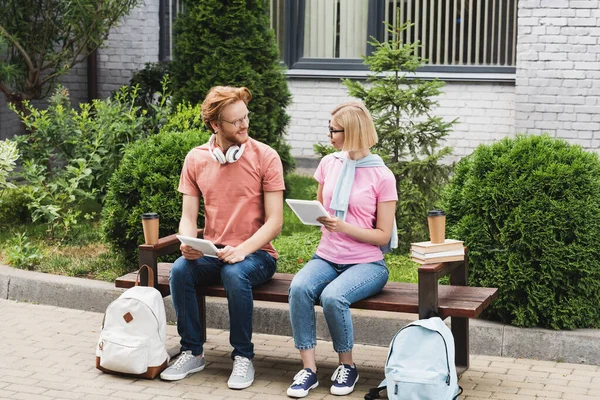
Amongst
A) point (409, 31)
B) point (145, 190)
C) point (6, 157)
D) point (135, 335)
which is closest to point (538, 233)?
point (135, 335)

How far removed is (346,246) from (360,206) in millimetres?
239

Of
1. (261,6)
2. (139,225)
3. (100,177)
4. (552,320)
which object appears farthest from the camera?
(261,6)

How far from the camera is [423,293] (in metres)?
5.37

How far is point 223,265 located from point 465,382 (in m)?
1.48

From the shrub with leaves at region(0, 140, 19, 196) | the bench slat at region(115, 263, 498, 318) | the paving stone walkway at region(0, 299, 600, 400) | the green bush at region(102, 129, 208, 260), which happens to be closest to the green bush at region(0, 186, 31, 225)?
the shrub with leaves at region(0, 140, 19, 196)

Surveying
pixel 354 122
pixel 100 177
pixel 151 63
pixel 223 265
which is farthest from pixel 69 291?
pixel 151 63

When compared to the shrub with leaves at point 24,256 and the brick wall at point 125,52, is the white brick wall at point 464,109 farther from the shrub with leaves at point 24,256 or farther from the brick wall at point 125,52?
the shrub with leaves at point 24,256

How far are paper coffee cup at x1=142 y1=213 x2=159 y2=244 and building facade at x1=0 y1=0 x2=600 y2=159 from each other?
6773 mm

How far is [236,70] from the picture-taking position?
10023 mm

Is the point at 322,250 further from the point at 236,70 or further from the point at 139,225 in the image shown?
the point at 236,70

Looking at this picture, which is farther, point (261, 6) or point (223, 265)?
point (261, 6)

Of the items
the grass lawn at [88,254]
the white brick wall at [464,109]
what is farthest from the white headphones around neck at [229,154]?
the white brick wall at [464,109]

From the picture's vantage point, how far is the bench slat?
17.7ft

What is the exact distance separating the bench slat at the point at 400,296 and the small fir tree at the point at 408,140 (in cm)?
214
